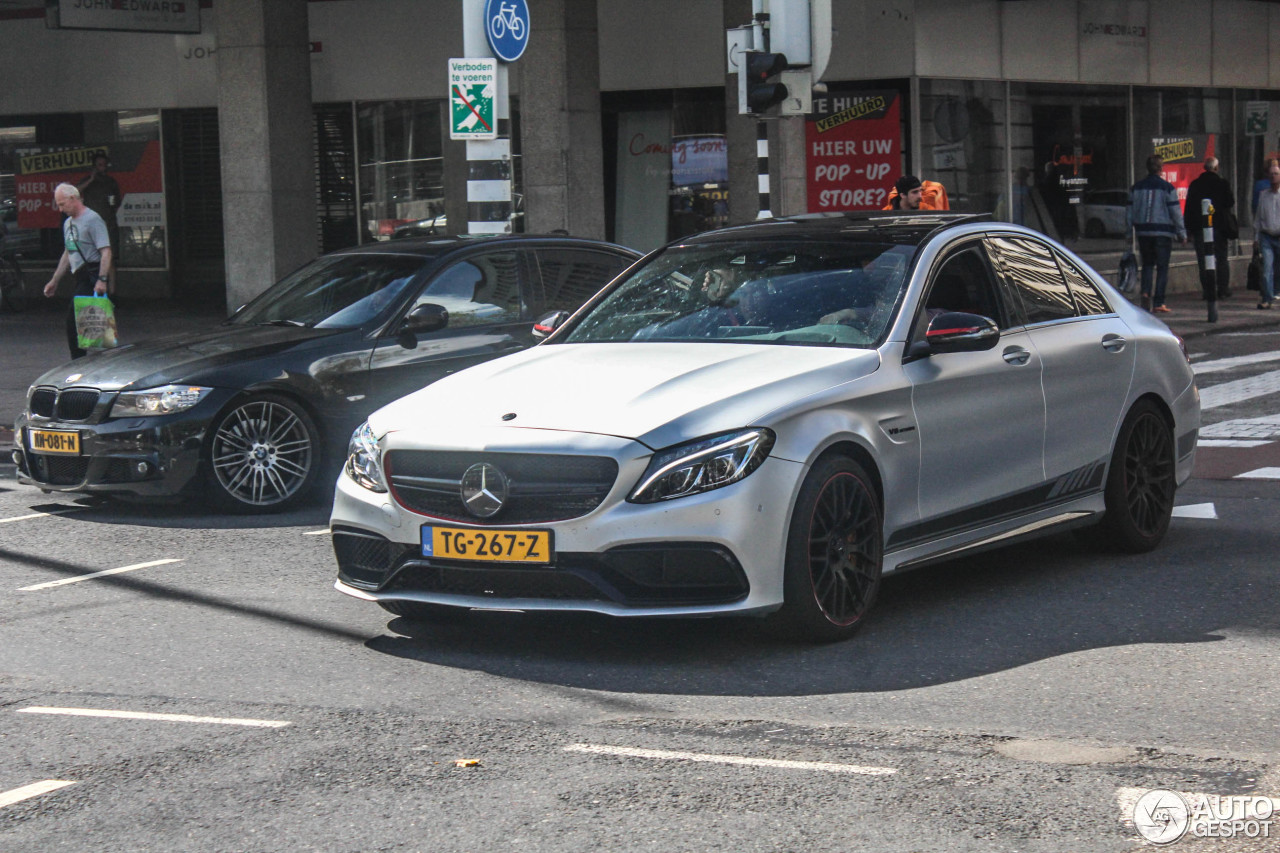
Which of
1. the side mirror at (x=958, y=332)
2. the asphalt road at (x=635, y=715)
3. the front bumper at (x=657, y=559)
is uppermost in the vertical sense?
the side mirror at (x=958, y=332)

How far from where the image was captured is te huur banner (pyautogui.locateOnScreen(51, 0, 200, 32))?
20552mm

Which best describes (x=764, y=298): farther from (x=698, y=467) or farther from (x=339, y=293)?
(x=339, y=293)

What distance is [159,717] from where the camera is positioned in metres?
5.32

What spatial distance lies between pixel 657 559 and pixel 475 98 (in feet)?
25.2

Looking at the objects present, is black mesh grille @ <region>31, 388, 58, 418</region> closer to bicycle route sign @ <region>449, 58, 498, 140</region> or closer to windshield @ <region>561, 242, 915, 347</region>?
windshield @ <region>561, 242, 915, 347</region>

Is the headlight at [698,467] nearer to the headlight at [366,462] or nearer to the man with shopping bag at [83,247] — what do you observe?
the headlight at [366,462]

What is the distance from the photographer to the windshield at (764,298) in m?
6.63

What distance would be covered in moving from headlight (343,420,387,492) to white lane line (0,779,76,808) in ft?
5.78

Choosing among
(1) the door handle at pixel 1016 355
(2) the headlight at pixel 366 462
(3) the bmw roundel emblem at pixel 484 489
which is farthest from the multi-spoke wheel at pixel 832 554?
(2) the headlight at pixel 366 462

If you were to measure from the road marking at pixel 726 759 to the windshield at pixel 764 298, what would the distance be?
85.5 inches

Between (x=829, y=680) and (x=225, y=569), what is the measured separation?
11.3ft

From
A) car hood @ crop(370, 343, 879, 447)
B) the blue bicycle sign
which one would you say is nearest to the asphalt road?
car hood @ crop(370, 343, 879, 447)

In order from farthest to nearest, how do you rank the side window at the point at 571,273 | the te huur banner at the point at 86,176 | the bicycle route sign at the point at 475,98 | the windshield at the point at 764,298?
the te huur banner at the point at 86,176 < the bicycle route sign at the point at 475,98 < the side window at the point at 571,273 < the windshield at the point at 764,298

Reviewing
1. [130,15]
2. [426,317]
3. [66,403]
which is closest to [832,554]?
[426,317]
